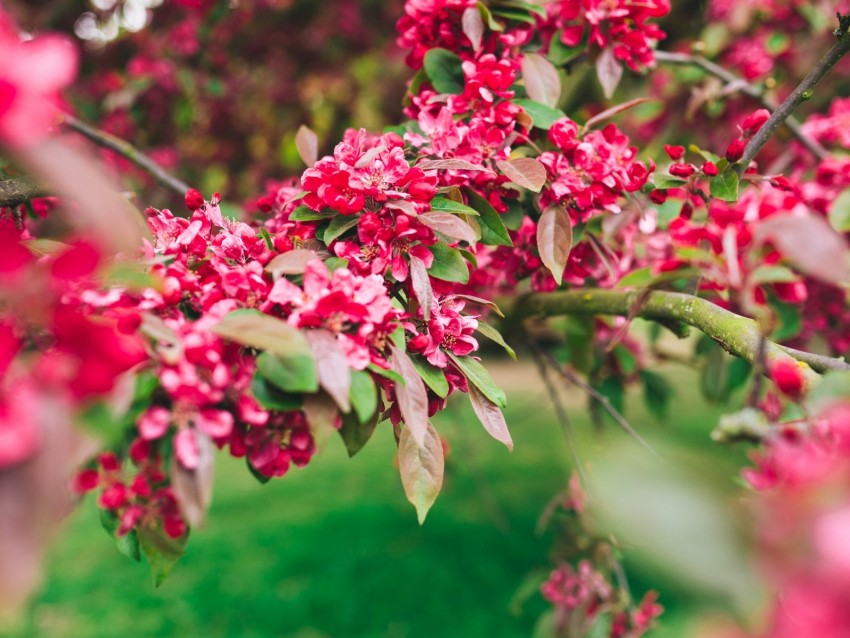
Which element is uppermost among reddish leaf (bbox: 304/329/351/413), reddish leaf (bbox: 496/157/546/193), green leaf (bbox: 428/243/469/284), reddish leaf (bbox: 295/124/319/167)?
reddish leaf (bbox: 496/157/546/193)

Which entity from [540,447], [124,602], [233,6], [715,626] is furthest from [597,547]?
[540,447]

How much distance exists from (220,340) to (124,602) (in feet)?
9.34

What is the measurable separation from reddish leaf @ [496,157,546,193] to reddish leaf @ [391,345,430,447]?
403 mm

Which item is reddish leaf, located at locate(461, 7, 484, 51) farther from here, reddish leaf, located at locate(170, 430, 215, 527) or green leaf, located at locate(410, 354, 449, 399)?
reddish leaf, located at locate(170, 430, 215, 527)

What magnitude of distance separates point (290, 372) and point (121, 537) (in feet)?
1.16

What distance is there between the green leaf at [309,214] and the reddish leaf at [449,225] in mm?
165

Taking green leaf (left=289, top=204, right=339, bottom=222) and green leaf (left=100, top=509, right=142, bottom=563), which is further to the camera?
green leaf (left=289, top=204, right=339, bottom=222)

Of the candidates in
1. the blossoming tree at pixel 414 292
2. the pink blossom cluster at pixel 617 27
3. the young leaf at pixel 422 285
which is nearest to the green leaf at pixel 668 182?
the blossoming tree at pixel 414 292

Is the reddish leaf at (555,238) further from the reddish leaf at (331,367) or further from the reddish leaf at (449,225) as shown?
the reddish leaf at (331,367)

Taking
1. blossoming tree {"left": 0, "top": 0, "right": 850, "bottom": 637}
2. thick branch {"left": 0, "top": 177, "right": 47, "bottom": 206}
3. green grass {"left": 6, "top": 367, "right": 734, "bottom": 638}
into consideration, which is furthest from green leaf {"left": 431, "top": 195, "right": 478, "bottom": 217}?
green grass {"left": 6, "top": 367, "right": 734, "bottom": 638}

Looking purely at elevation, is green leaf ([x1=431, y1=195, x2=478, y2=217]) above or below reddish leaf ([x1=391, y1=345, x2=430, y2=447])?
above

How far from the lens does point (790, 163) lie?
2.25 meters

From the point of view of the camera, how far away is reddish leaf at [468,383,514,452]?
0.97 meters

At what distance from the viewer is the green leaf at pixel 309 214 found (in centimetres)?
105
